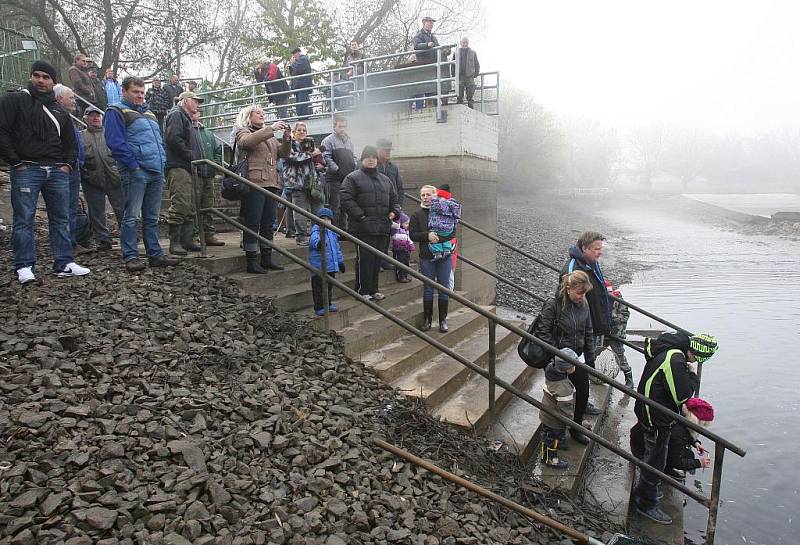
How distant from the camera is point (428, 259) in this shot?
5.53 meters

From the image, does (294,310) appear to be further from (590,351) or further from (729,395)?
(729,395)

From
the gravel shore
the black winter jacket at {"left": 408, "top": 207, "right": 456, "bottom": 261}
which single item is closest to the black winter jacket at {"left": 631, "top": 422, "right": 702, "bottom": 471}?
the black winter jacket at {"left": 408, "top": 207, "right": 456, "bottom": 261}

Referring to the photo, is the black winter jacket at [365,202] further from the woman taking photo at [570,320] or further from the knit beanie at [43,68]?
the knit beanie at [43,68]

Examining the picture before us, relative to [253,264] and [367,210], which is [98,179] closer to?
[253,264]

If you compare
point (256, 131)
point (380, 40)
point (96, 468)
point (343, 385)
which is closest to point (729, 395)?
point (343, 385)

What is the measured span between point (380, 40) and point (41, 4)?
12797mm

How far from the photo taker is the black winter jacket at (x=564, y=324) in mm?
3977

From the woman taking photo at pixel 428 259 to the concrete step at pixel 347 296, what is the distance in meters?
0.54

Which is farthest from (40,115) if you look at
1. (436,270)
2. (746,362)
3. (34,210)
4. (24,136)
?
(746,362)

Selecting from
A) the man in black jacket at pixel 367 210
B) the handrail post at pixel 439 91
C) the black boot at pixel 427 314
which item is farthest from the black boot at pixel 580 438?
the handrail post at pixel 439 91

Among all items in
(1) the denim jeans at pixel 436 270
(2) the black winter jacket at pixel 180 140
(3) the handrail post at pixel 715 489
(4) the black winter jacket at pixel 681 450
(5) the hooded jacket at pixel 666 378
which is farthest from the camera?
(1) the denim jeans at pixel 436 270

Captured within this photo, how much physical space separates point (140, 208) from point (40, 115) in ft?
3.55

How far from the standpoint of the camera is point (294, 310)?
5.04 meters

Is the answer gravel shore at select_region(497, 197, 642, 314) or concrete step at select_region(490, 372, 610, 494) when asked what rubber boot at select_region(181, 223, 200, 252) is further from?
gravel shore at select_region(497, 197, 642, 314)
